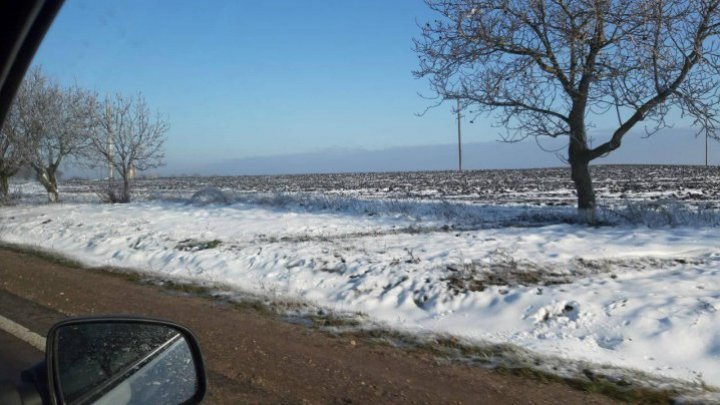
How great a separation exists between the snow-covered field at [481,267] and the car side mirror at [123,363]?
4.51m

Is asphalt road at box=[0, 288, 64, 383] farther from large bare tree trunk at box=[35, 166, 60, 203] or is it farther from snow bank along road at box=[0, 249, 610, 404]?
large bare tree trunk at box=[35, 166, 60, 203]

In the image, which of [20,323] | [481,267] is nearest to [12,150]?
[20,323]

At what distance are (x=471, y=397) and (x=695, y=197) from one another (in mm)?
19548

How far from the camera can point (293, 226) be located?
1529cm

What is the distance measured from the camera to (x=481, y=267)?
30.2 feet

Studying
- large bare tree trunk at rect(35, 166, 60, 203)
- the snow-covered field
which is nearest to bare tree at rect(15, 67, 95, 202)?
large bare tree trunk at rect(35, 166, 60, 203)

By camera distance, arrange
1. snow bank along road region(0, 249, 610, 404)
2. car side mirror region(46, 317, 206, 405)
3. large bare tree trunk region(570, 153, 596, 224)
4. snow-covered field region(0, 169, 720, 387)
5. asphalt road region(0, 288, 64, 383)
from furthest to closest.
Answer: large bare tree trunk region(570, 153, 596, 224) < snow-covered field region(0, 169, 720, 387) < asphalt road region(0, 288, 64, 383) < snow bank along road region(0, 249, 610, 404) < car side mirror region(46, 317, 206, 405)

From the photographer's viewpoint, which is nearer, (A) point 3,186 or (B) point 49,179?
(B) point 49,179

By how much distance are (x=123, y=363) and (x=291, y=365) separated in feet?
11.5

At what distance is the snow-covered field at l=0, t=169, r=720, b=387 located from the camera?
6508 mm

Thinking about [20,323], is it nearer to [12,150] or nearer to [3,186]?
[12,150]

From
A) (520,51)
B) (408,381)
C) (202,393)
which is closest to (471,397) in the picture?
(408,381)

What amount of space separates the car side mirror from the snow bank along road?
7.51 feet

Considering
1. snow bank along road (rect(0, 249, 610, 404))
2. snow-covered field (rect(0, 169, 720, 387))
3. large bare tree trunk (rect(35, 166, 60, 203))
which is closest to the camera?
snow bank along road (rect(0, 249, 610, 404))
